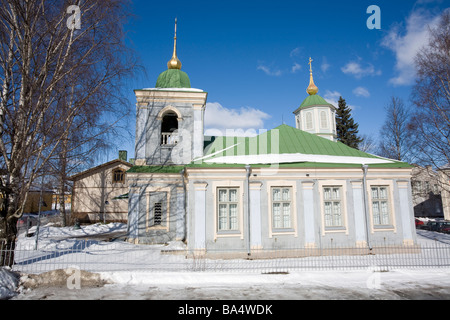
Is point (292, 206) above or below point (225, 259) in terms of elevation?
above

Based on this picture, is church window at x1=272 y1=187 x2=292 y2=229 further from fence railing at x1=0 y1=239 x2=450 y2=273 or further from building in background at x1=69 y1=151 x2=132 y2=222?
building in background at x1=69 y1=151 x2=132 y2=222

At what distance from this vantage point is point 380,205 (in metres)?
13.9

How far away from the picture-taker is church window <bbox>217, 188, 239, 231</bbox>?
42.0 feet

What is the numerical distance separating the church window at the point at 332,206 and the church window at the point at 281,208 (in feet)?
6.11

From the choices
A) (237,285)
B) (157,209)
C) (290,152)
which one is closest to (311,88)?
(290,152)

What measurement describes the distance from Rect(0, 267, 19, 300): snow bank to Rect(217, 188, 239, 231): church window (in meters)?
7.65

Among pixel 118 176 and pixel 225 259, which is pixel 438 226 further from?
pixel 118 176

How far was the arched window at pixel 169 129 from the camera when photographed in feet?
56.1

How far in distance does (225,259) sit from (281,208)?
11.9 ft

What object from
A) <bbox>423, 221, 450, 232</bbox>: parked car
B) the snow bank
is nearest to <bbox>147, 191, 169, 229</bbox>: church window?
the snow bank

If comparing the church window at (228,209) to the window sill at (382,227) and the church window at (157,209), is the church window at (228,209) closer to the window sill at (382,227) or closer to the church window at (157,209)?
the church window at (157,209)

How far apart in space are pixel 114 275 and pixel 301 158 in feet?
31.8

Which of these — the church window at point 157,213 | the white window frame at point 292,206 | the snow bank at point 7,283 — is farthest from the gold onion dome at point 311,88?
the snow bank at point 7,283
